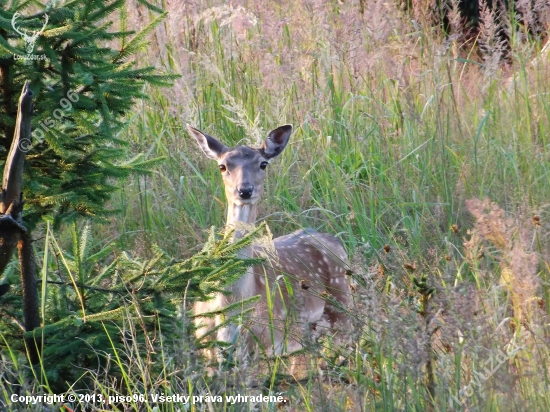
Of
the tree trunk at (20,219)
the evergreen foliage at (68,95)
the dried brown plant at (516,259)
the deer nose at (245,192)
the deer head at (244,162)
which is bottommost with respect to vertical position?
the dried brown plant at (516,259)

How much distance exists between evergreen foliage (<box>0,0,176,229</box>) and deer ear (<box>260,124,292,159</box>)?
2.09 metres

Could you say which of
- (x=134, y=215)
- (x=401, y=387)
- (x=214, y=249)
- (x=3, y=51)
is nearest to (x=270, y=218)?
(x=134, y=215)

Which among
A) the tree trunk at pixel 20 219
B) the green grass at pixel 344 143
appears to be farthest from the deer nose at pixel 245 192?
the tree trunk at pixel 20 219

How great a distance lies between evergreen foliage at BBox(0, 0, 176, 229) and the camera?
11.0ft

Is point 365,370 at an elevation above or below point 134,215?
below

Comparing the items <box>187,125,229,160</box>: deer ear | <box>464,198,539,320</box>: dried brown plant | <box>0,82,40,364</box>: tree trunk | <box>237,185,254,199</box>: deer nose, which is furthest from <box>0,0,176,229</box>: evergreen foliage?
<box>187,125,229,160</box>: deer ear

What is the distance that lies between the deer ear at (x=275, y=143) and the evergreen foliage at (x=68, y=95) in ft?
6.87

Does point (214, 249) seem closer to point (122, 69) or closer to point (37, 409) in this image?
point (122, 69)

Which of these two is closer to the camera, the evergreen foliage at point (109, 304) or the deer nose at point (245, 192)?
the evergreen foliage at point (109, 304)

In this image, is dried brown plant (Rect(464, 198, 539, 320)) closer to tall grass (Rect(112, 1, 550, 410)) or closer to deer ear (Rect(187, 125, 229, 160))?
tall grass (Rect(112, 1, 550, 410))

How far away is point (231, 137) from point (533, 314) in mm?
4247

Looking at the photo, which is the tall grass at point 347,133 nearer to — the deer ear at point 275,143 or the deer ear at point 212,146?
the deer ear at point 275,143

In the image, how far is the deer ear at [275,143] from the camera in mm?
5750

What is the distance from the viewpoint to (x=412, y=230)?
17.4ft
